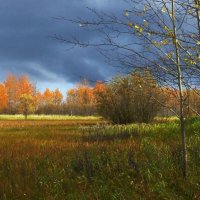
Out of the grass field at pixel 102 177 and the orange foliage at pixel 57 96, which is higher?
the orange foliage at pixel 57 96

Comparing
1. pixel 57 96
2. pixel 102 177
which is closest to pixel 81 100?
pixel 57 96

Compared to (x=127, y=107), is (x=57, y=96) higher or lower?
higher

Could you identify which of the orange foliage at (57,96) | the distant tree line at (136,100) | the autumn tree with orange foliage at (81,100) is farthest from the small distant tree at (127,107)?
the orange foliage at (57,96)

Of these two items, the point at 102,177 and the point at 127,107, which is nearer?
the point at 102,177

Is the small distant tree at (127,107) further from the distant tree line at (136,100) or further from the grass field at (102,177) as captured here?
the grass field at (102,177)

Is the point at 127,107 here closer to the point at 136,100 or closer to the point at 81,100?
the point at 136,100

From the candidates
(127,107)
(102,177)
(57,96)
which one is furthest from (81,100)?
(102,177)

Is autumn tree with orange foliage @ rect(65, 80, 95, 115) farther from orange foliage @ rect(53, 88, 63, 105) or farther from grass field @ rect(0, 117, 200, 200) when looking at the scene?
grass field @ rect(0, 117, 200, 200)

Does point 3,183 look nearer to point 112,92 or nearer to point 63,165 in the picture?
point 63,165

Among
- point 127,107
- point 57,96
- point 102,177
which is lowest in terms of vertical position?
point 102,177

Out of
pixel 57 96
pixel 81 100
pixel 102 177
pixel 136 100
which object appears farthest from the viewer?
pixel 57 96

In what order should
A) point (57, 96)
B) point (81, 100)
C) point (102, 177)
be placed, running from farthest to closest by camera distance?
point (57, 96), point (81, 100), point (102, 177)

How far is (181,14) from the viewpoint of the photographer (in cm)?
588

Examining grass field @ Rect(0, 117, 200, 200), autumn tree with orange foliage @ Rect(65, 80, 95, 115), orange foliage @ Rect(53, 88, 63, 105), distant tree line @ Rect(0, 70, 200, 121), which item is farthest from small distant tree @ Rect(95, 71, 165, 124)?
orange foliage @ Rect(53, 88, 63, 105)
